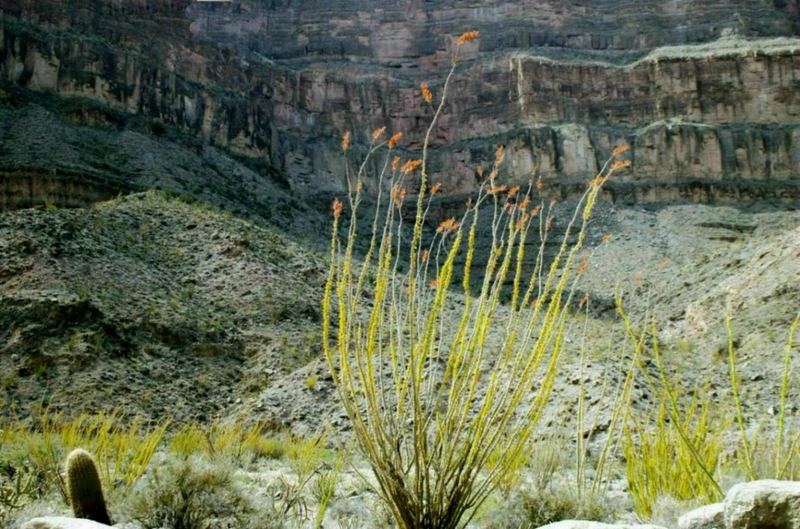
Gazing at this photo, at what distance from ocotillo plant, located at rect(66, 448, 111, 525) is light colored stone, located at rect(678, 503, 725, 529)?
400 centimetres

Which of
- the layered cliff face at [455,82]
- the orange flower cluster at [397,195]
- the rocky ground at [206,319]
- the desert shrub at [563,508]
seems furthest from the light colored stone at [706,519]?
the layered cliff face at [455,82]

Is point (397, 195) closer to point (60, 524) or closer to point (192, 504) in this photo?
point (60, 524)

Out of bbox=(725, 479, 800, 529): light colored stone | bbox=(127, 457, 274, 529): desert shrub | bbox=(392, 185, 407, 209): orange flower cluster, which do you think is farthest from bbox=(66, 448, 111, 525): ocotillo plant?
bbox=(725, 479, 800, 529): light colored stone

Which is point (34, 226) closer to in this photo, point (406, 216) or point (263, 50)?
point (406, 216)

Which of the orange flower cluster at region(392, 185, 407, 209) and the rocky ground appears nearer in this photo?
the orange flower cluster at region(392, 185, 407, 209)

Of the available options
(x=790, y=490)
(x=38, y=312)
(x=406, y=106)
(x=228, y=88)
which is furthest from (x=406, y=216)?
(x=790, y=490)

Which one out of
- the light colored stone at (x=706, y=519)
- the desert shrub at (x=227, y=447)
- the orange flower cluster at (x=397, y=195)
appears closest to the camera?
the light colored stone at (x=706, y=519)

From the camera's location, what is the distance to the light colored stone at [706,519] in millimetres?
3941

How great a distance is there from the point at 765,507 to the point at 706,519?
574mm

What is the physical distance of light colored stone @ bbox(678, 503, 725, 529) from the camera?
3.94 metres

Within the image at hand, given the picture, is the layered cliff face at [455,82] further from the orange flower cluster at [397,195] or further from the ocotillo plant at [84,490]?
the orange flower cluster at [397,195]

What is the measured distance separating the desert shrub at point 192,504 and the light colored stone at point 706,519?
292cm

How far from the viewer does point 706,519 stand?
4008 millimetres

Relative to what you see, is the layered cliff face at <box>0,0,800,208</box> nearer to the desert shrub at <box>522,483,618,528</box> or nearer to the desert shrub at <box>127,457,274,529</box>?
the desert shrub at <box>127,457,274,529</box>
